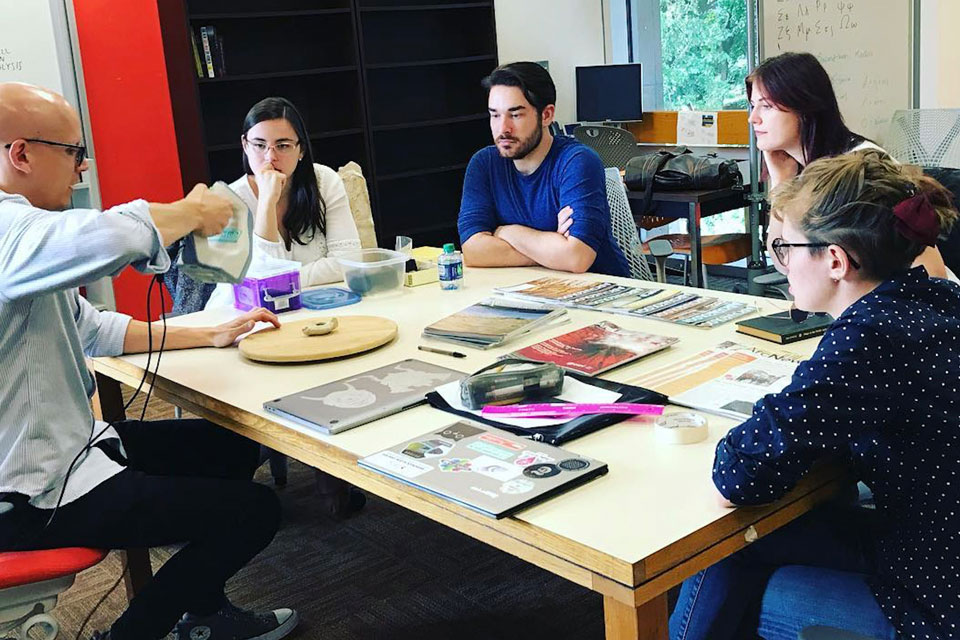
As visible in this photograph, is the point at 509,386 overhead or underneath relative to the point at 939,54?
underneath

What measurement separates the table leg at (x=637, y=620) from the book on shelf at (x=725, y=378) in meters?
0.46

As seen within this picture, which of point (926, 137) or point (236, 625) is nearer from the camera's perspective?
point (236, 625)

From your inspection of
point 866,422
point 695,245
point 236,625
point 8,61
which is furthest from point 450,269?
point 8,61

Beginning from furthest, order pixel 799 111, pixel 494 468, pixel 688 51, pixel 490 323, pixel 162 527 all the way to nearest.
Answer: pixel 688 51 < pixel 799 111 < pixel 490 323 < pixel 162 527 < pixel 494 468

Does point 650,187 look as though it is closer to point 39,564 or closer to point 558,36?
point 558,36

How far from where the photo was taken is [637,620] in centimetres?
116

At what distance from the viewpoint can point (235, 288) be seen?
103 inches

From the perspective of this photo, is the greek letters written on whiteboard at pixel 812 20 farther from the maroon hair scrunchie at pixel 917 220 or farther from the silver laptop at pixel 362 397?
the maroon hair scrunchie at pixel 917 220

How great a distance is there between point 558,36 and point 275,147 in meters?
4.14

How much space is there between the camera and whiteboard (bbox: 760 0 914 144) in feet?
15.8

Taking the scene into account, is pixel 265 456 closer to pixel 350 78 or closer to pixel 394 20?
pixel 350 78

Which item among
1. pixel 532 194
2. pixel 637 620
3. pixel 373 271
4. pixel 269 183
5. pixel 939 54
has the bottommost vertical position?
pixel 637 620

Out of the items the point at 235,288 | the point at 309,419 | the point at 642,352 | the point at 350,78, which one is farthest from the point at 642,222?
the point at 309,419

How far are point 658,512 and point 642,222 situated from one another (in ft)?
14.1
